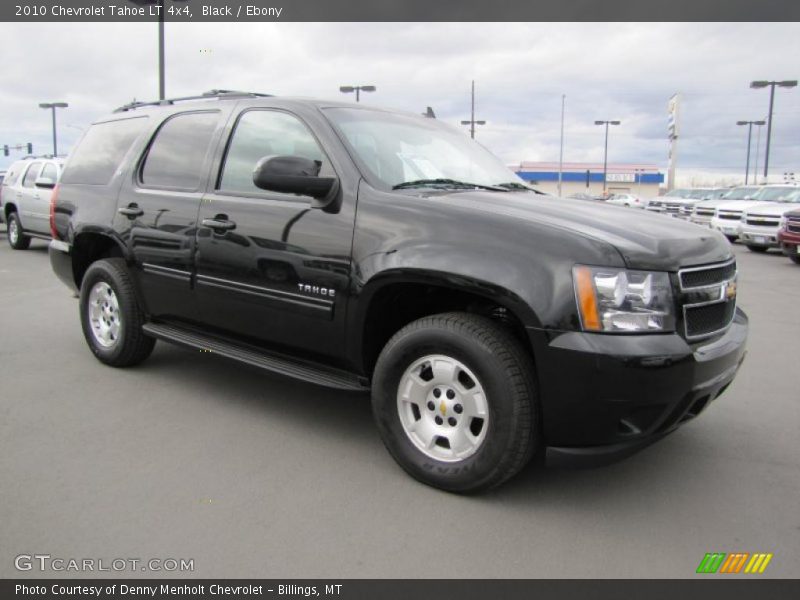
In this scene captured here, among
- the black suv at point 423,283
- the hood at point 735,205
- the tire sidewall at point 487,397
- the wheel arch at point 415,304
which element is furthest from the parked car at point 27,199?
the hood at point 735,205

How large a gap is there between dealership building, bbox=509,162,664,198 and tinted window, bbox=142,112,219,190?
78.1 m

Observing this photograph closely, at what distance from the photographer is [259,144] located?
3.99 m

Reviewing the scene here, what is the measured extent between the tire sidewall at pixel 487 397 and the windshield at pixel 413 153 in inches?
36.2

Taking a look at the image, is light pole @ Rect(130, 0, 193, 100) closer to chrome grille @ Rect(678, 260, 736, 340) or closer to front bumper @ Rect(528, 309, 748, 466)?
chrome grille @ Rect(678, 260, 736, 340)

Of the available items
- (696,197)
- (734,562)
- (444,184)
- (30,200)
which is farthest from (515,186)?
(696,197)

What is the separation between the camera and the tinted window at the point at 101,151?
4945 millimetres

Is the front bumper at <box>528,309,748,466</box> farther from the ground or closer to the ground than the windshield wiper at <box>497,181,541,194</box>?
closer to the ground

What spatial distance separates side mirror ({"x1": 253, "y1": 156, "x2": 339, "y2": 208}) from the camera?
10.9 feet

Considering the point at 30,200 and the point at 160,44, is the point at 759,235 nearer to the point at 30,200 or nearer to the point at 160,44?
the point at 160,44

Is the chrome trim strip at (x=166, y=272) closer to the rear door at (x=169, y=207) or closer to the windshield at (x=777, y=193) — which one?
the rear door at (x=169, y=207)

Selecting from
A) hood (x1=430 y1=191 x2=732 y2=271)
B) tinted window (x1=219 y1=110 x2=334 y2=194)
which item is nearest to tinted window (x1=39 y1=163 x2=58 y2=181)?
tinted window (x1=219 y1=110 x2=334 y2=194)

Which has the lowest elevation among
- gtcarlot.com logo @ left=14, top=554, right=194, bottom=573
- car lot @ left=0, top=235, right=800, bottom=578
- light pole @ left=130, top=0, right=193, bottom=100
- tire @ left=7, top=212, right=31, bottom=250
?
gtcarlot.com logo @ left=14, top=554, right=194, bottom=573

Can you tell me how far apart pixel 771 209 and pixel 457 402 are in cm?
1568
